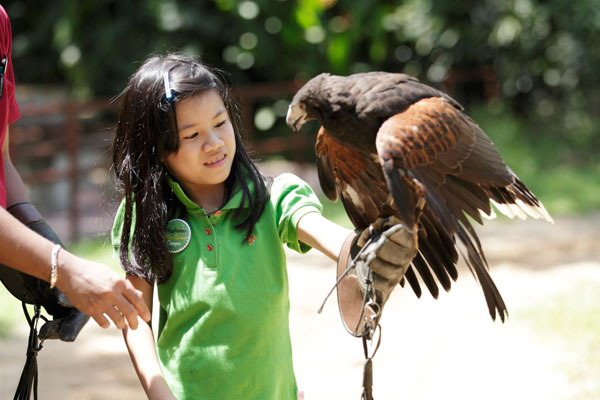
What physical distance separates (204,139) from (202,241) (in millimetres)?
276

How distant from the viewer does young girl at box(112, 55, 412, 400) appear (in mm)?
1966

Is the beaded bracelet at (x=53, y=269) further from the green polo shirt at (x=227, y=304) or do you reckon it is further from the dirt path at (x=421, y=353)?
the dirt path at (x=421, y=353)

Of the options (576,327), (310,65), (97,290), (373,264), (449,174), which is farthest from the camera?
(310,65)

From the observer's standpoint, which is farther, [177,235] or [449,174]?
[449,174]

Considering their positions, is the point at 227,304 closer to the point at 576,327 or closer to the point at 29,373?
the point at 29,373

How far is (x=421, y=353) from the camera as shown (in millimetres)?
4230

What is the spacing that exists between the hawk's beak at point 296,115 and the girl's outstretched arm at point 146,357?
2.36 ft

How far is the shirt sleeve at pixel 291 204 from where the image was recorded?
2.01 m

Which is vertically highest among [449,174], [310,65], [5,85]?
[5,85]

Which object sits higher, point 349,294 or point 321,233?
point 321,233

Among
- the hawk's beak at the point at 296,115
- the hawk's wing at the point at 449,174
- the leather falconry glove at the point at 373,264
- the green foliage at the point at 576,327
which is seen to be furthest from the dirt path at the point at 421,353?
the leather falconry glove at the point at 373,264

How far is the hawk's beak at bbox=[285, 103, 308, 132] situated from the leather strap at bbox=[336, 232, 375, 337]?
0.56m

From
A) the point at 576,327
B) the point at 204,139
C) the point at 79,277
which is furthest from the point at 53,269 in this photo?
the point at 576,327

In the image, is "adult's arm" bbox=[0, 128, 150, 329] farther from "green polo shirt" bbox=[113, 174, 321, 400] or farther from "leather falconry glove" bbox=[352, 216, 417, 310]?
"leather falconry glove" bbox=[352, 216, 417, 310]
